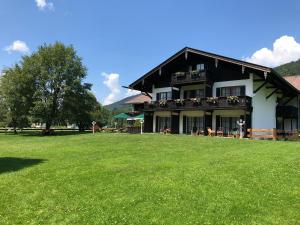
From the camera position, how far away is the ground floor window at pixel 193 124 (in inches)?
1284

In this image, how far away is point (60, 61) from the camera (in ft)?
143

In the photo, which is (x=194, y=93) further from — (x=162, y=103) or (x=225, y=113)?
(x=225, y=113)

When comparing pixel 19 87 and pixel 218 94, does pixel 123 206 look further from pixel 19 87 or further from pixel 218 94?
pixel 19 87

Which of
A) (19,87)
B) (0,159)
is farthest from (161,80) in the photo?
(0,159)

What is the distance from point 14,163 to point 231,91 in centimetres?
2168

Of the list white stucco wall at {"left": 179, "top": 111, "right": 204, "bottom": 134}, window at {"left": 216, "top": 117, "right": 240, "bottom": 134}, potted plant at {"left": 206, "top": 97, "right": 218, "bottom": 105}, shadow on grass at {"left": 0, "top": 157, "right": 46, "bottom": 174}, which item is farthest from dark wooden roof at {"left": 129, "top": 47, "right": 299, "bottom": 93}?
shadow on grass at {"left": 0, "top": 157, "right": 46, "bottom": 174}

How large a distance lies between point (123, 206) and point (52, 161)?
672cm

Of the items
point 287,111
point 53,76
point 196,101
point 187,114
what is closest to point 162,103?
point 187,114

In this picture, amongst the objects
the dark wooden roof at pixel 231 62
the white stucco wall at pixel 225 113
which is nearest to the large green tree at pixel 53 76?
the dark wooden roof at pixel 231 62

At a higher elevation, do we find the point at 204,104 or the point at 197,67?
the point at 197,67

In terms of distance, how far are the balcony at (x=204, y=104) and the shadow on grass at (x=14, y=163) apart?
1879cm

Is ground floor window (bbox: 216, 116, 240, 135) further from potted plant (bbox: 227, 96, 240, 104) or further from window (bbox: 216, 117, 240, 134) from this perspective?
potted plant (bbox: 227, 96, 240, 104)

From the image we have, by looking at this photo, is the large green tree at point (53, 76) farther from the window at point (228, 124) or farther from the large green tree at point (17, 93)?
the window at point (228, 124)

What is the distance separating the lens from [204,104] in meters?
30.4
